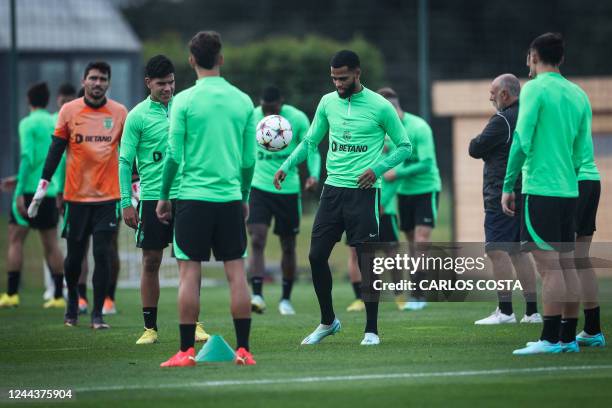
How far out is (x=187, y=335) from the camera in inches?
340

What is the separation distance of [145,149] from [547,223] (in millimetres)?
3471

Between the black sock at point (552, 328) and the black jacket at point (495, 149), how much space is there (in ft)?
8.91

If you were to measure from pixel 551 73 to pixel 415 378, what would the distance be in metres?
2.58

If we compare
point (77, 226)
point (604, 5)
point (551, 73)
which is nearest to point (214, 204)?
point (551, 73)

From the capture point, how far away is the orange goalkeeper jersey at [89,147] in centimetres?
1184

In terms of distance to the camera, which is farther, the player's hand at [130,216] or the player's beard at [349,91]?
the player's hand at [130,216]

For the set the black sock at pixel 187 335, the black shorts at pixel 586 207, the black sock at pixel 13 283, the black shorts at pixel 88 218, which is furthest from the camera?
the black sock at pixel 13 283

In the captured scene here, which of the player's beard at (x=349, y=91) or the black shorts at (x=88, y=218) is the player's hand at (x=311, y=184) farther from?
the player's beard at (x=349, y=91)

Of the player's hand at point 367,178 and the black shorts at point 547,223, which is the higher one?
the player's hand at point 367,178

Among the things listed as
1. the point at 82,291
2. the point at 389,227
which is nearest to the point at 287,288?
the point at 389,227

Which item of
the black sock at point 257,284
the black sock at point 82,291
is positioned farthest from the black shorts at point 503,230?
the black sock at point 82,291

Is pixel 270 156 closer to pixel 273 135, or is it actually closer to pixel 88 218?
pixel 273 135

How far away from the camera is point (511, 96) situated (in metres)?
11.6

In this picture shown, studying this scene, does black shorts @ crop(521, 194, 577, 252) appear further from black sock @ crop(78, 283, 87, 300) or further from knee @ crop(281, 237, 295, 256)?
black sock @ crop(78, 283, 87, 300)
